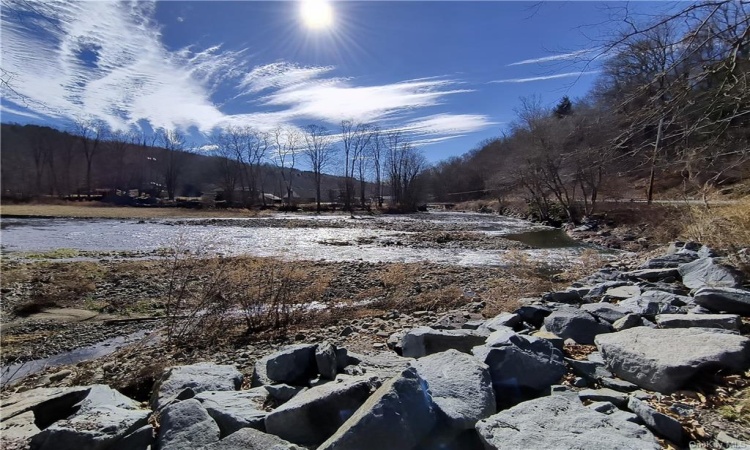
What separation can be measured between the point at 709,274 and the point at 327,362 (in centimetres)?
630

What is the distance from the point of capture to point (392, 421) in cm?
223

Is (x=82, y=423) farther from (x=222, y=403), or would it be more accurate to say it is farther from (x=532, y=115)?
(x=532, y=115)

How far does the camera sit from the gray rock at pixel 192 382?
3.46 metres

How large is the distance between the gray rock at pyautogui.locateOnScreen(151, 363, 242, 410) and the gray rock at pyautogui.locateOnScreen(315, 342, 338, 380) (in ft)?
2.75

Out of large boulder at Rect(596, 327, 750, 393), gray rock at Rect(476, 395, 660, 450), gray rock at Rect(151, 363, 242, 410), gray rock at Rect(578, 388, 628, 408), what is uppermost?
large boulder at Rect(596, 327, 750, 393)

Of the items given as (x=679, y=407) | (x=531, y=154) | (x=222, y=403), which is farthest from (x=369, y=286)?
(x=531, y=154)

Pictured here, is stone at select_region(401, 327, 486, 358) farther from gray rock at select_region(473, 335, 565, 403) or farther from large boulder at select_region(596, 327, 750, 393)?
large boulder at select_region(596, 327, 750, 393)

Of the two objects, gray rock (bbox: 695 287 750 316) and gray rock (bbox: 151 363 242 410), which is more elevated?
gray rock (bbox: 695 287 750 316)

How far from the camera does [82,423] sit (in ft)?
→ 8.87

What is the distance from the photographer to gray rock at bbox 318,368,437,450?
85.0 inches

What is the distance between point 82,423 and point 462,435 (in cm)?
268

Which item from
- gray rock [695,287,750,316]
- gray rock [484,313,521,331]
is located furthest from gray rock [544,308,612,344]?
gray rock [695,287,750,316]

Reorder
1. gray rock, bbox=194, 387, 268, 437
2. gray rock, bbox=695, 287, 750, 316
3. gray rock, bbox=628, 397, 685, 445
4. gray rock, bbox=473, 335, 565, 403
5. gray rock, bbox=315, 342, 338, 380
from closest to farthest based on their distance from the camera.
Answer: gray rock, bbox=628, 397, 685, 445
gray rock, bbox=194, 387, 268, 437
gray rock, bbox=473, 335, 565, 403
gray rock, bbox=315, 342, 338, 380
gray rock, bbox=695, 287, 750, 316

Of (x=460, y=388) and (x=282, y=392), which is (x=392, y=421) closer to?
(x=460, y=388)
